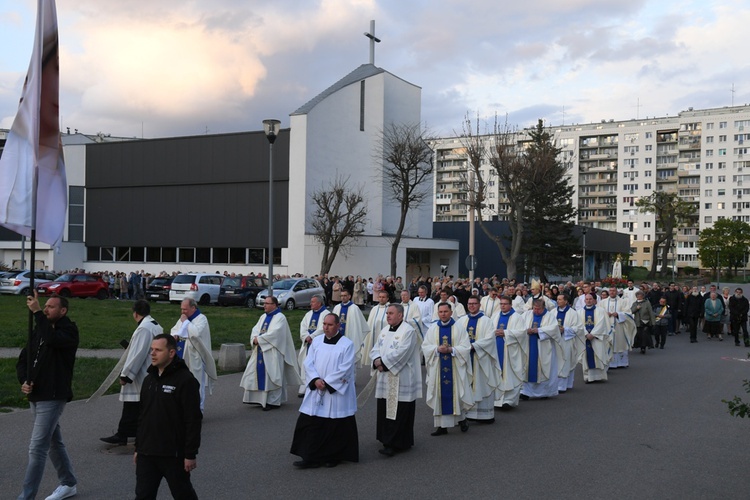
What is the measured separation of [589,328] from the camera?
16469mm

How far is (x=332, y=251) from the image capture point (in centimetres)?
4453

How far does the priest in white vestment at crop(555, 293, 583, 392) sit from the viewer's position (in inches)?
558

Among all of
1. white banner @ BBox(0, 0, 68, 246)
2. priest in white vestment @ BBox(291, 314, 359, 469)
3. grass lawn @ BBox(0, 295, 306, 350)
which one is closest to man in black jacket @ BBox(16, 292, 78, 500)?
white banner @ BBox(0, 0, 68, 246)

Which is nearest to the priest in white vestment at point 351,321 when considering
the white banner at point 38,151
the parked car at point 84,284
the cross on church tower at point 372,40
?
the white banner at point 38,151

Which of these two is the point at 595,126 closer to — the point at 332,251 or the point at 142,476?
the point at 332,251

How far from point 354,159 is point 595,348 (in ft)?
115

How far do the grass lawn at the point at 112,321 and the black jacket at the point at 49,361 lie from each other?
40.5ft

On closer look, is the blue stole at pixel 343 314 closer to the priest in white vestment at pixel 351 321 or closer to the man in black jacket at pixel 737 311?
the priest in white vestment at pixel 351 321

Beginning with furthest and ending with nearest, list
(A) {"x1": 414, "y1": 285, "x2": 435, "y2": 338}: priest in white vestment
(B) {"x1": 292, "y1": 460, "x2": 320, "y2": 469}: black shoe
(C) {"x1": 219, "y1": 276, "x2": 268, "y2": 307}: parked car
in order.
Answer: (C) {"x1": 219, "y1": 276, "x2": 268, "y2": 307}: parked car, (A) {"x1": 414, "y1": 285, "x2": 435, "y2": 338}: priest in white vestment, (B) {"x1": 292, "y1": 460, "x2": 320, "y2": 469}: black shoe

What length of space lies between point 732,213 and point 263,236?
280 feet

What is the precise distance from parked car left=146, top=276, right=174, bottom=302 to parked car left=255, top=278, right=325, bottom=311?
4.45m

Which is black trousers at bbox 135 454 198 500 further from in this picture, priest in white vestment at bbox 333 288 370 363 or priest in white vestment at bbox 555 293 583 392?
priest in white vestment at bbox 555 293 583 392

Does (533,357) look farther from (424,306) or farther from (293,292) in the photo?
(293,292)

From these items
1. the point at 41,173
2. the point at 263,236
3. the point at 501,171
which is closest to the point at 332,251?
the point at 263,236
